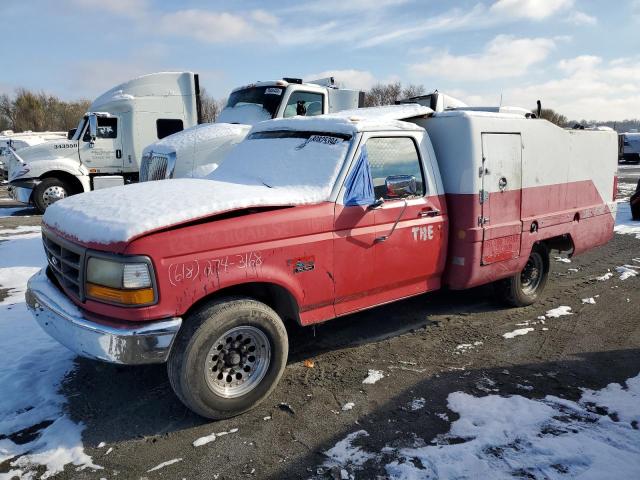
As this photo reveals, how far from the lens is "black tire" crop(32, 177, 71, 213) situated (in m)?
12.1

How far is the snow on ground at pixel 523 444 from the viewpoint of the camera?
8.77ft

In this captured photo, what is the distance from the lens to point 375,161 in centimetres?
402

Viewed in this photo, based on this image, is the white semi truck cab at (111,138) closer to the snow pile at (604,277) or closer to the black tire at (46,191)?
the black tire at (46,191)

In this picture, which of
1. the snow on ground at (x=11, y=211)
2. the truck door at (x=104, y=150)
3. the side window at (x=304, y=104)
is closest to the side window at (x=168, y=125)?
the truck door at (x=104, y=150)

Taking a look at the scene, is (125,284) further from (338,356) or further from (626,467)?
(626,467)

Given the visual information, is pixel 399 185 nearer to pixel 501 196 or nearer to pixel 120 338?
pixel 501 196

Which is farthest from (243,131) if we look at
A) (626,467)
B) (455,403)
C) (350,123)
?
(626,467)

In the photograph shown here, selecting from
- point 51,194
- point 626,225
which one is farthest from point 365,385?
point 51,194

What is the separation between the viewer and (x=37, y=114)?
59875 mm

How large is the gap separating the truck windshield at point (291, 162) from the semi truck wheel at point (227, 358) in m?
1.10

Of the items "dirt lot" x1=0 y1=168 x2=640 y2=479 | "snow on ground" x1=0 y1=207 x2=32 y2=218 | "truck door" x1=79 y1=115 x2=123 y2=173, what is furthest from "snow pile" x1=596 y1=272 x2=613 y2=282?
"snow on ground" x1=0 y1=207 x2=32 y2=218

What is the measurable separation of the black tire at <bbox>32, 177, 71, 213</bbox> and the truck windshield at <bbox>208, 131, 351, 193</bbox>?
9704 millimetres

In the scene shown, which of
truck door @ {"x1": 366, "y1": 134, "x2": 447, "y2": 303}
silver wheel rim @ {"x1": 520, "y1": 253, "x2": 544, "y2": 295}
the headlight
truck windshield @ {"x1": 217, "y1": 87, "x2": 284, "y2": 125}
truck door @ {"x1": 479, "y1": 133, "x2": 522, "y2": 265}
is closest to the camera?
the headlight

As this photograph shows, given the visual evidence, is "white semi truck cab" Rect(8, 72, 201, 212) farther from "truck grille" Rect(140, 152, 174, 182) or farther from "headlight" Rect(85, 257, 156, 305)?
"headlight" Rect(85, 257, 156, 305)
